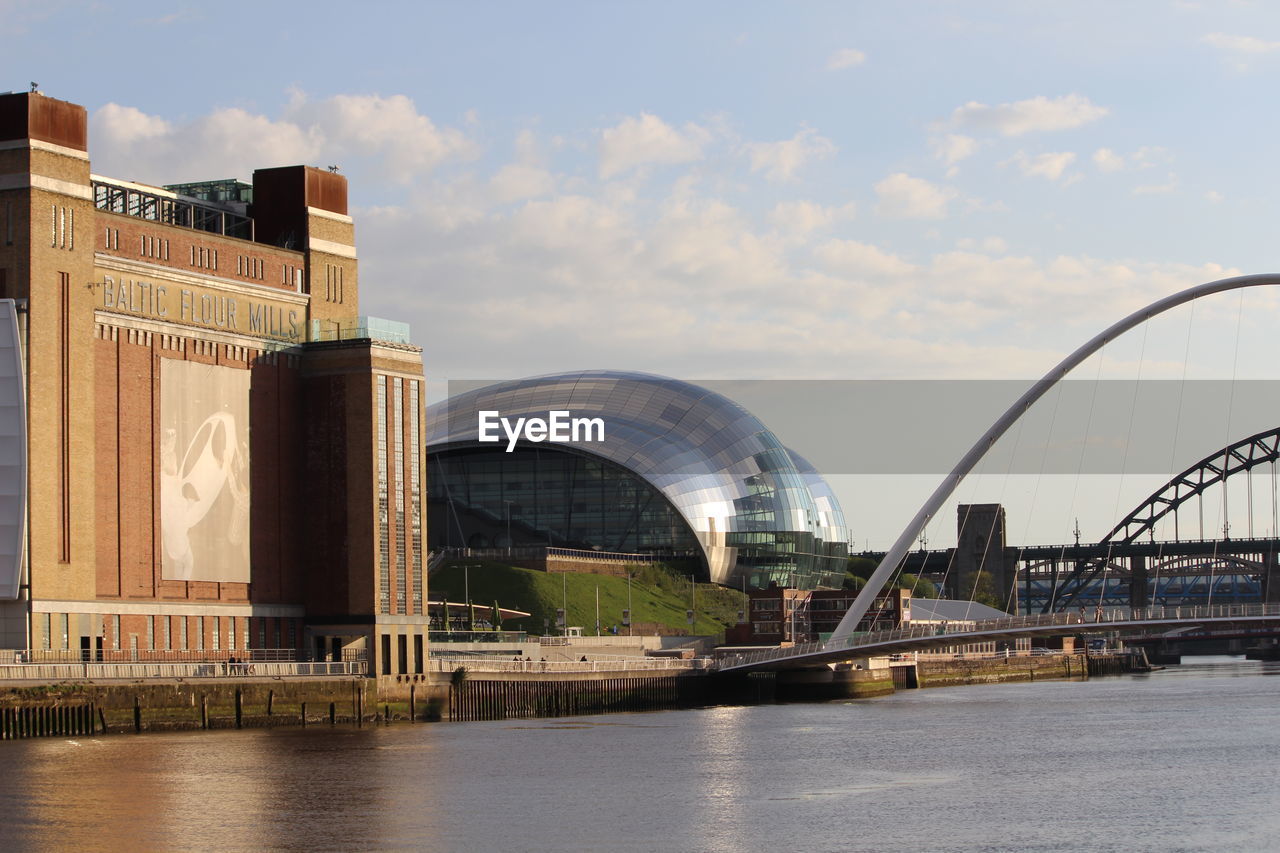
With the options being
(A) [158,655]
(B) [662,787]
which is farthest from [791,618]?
(B) [662,787]

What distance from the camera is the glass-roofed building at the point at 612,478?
12706cm

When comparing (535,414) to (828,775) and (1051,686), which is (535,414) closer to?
(1051,686)

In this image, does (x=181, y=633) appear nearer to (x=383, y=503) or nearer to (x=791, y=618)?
(x=383, y=503)

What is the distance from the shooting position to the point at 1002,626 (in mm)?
81875

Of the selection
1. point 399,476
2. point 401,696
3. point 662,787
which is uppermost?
point 399,476

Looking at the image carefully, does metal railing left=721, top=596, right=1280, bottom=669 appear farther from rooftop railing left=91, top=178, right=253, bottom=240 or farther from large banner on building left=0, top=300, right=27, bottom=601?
large banner on building left=0, top=300, right=27, bottom=601

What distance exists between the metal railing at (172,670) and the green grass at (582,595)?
35.0 m

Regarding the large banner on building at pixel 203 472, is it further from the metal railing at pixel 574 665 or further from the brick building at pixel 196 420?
the metal railing at pixel 574 665

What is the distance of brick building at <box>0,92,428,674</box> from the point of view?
66.1 metres

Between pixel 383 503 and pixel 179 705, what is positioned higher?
pixel 383 503

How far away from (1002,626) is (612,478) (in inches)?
1896

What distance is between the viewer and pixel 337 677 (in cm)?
7031

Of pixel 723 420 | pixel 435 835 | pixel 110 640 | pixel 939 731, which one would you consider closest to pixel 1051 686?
pixel 723 420

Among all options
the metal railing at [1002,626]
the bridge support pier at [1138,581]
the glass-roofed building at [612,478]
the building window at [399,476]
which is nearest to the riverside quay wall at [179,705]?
the building window at [399,476]
